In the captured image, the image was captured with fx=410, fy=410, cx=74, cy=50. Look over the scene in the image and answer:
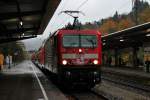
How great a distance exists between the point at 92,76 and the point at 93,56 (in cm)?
102

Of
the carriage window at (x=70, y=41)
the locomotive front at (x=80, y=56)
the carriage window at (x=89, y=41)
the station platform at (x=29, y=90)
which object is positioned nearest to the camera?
the station platform at (x=29, y=90)

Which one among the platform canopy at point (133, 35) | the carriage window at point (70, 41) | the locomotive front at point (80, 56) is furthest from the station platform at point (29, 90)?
the platform canopy at point (133, 35)

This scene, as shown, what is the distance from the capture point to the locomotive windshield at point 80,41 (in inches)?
789

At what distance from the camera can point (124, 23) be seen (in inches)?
3797

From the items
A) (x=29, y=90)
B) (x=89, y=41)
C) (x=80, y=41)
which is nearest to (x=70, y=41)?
(x=80, y=41)

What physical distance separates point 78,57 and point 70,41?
100 centimetres

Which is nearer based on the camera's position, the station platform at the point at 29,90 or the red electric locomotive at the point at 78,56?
the station platform at the point at 29,90

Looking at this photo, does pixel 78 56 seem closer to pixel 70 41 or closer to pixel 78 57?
pixel 78 57

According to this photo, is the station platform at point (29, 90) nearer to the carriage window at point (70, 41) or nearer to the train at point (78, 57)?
the train at point (78, 57)

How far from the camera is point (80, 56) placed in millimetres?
19672

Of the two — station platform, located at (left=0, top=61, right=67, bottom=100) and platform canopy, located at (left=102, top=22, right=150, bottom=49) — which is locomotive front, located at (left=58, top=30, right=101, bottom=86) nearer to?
station platform, located at (left=0, top=61, right=67, bottom=100)

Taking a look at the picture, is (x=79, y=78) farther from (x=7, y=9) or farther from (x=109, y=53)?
(x=109, y=53)

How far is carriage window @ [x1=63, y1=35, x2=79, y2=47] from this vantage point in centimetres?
2000

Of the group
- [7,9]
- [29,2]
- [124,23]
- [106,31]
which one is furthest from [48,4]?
[106,31]
